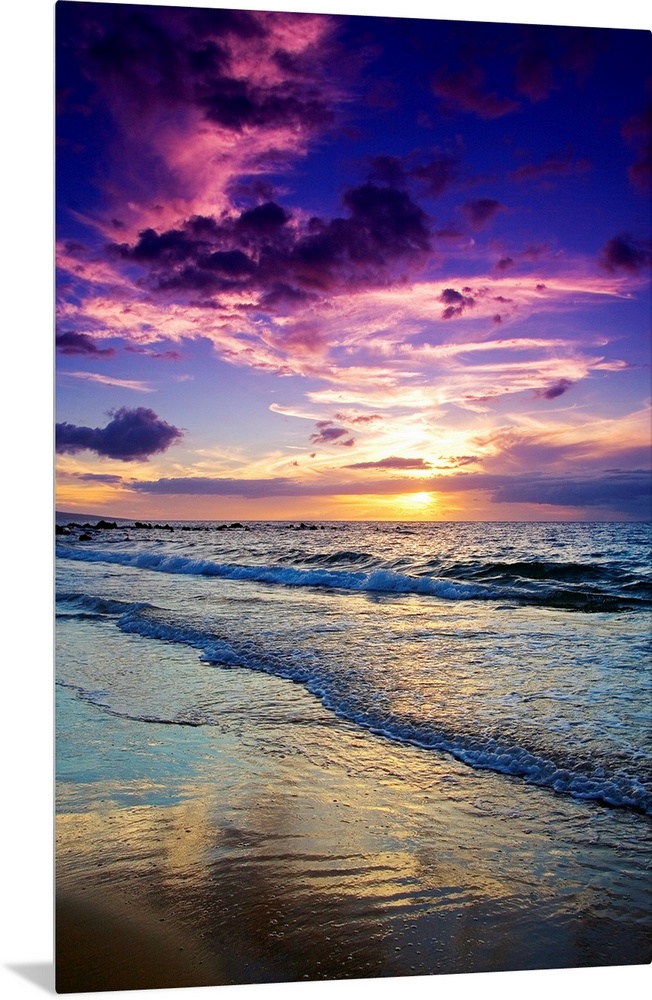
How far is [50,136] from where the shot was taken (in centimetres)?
271

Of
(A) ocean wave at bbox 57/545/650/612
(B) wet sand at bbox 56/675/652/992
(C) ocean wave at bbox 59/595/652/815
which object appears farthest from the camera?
(A) ocean wave at bbox 57/545/650/612

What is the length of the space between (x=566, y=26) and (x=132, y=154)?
5.54ft

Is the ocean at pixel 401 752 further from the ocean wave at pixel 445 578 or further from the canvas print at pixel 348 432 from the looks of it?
the ocean wave at pixel 445 578

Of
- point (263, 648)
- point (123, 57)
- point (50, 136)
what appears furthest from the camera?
point (263, 648)

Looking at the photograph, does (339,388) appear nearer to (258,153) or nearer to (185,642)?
(258,153)

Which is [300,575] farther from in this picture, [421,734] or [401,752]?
[401,752]

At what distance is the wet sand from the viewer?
2.21 m

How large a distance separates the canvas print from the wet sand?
1 centimetres

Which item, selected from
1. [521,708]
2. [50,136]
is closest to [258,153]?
[50,136]

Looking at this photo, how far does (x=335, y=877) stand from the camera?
2379 mm

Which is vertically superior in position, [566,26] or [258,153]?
[566,26]

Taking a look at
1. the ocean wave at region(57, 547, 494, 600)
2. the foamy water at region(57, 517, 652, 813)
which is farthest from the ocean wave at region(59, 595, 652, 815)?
the ocean wave at region(57, 547, 494, 600)

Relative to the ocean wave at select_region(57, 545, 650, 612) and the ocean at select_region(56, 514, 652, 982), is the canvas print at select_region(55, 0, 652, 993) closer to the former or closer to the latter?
the ocean at select_region(56, 514, 652, 982)

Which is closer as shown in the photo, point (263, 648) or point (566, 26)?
point (566, 26)
